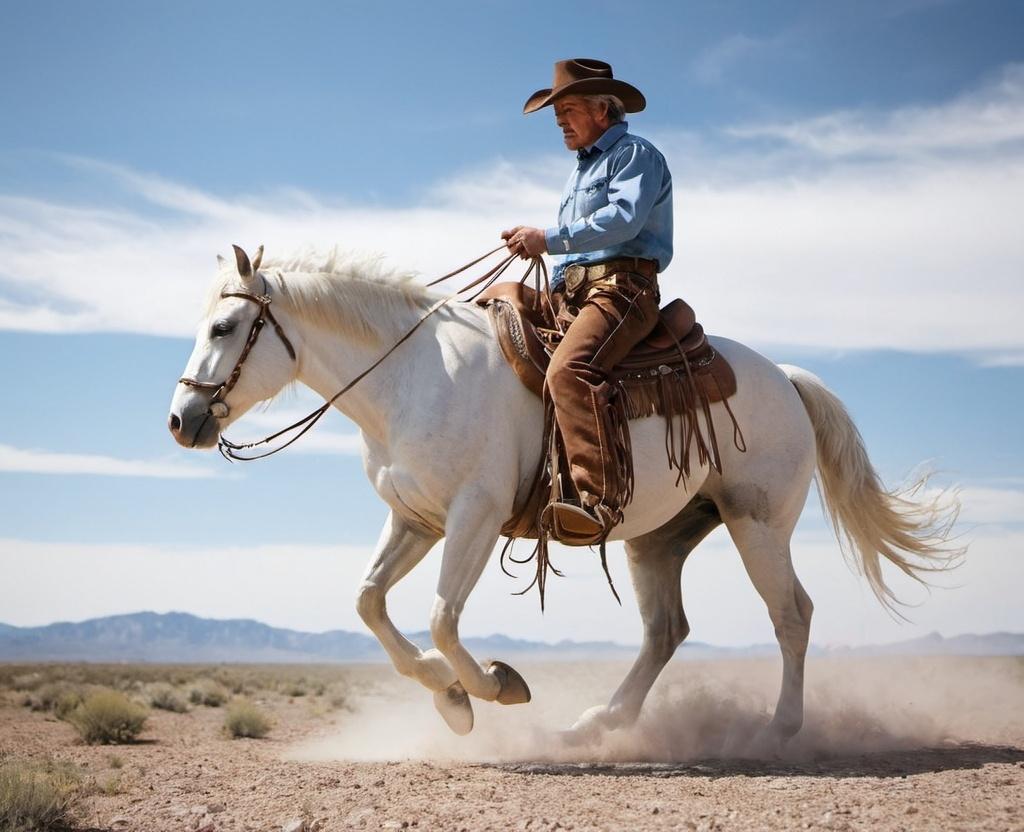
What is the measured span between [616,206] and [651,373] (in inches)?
45.7

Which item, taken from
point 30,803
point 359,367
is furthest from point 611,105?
point 30,803

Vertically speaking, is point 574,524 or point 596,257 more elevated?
point 596,257

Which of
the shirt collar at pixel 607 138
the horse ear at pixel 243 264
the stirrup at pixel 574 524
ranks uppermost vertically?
the shirt collar at pixel 607 138

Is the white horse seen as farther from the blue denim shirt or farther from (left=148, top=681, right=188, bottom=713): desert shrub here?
(left=148, top=681, right=188, bottom=713): desert shrub

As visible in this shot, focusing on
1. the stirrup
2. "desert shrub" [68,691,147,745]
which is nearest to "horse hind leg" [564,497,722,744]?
the stirrup

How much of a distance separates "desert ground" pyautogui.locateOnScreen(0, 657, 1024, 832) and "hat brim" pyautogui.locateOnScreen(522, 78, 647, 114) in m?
4.40

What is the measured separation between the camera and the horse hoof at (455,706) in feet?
22.3

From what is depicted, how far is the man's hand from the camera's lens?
673cm

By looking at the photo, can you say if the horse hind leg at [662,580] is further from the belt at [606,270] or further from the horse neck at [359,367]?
the horse neck at [359,367]

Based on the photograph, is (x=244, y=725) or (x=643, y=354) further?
(x=244, y=725)

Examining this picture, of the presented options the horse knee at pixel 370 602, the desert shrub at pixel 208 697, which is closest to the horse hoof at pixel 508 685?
the horse knee at pixel 370 602

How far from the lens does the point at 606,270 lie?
22.8 feet

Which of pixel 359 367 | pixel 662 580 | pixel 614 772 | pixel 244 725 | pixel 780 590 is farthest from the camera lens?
pixel 244 725

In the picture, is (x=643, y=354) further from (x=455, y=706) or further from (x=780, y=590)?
(x=455, y=706)
